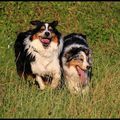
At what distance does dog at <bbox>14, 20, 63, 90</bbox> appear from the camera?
9.81 metres

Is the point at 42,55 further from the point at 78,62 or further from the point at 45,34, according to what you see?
the point at 78,62

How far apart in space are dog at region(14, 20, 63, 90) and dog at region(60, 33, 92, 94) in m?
0.17

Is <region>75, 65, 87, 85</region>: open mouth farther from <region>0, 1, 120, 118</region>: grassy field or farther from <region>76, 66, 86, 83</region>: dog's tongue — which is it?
<region>0, 1, 120, 118</region>: grassy field

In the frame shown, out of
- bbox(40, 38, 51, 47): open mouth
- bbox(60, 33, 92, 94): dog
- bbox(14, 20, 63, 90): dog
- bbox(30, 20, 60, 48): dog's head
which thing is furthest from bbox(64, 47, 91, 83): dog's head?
bbox(40, 38, 51, 47): open mouth

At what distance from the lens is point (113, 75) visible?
383 inches

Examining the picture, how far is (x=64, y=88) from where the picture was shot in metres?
9.54

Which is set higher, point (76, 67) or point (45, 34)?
point (45, 34)

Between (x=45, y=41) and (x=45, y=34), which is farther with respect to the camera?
(x=45, y=41)

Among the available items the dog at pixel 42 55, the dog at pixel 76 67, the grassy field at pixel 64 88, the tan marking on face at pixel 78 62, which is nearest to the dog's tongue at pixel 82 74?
the dog at pixel 76 67

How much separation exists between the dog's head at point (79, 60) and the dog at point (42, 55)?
0.73ft

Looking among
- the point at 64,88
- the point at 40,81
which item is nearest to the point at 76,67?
the point at 64,88

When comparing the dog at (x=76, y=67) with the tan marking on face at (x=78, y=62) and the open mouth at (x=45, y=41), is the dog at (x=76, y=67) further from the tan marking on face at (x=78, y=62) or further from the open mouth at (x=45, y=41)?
the open mouth at (x=45, y=41)

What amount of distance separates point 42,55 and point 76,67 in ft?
2.27

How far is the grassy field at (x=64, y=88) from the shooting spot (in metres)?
8.02
